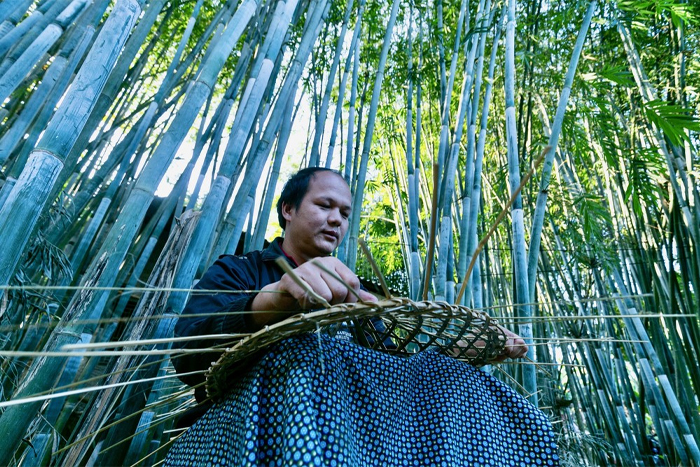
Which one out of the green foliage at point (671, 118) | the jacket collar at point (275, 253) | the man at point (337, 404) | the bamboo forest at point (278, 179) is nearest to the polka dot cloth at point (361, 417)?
the man at point (337, 404)

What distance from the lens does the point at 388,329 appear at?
0.79m

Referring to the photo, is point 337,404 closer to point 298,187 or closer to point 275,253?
point 275,253

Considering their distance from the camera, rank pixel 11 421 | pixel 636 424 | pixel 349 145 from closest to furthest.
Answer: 1. pixel 11 421
2. pixel 349 145
3. pixel 636 424

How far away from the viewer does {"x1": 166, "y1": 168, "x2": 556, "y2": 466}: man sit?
22.4 inches

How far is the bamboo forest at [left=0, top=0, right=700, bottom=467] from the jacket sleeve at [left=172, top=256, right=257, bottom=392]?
89mm

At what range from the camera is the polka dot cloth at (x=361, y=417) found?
565mm

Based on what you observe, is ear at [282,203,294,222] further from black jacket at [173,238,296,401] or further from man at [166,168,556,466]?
man at [166,168,556,466]

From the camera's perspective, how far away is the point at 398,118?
4098mm

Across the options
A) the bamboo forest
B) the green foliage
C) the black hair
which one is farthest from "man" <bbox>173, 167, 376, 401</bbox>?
the green foliage

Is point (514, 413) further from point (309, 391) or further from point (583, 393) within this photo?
point (583, 393)

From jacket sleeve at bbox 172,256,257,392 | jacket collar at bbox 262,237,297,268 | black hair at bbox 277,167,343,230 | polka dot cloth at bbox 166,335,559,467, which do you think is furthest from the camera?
black hair at bbox 277,167,343,230

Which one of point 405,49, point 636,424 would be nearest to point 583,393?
point 636,424

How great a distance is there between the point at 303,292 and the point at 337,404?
153 mm

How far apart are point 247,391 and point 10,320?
136 centimetres
